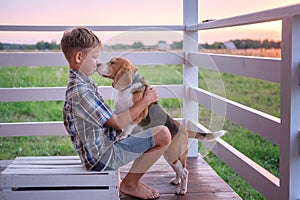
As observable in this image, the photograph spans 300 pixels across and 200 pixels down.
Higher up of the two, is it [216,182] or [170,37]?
[170,37]

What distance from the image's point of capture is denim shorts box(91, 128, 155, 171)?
2240 millimetres

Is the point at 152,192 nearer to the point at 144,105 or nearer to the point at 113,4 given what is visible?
the point at 144,105

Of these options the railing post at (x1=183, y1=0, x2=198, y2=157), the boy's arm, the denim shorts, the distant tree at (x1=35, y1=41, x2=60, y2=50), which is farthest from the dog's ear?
the distant tree at (x1=35, y1=41, x2=60, y2=50)

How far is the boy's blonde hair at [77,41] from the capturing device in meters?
2.21

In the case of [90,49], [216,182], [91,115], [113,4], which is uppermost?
[113,4]

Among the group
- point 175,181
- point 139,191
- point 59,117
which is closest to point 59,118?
point 59,117

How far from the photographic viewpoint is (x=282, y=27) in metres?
1.90

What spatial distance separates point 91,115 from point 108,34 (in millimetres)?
1630

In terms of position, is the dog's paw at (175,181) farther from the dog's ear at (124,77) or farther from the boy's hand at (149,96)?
the dog's ear at (124,77)

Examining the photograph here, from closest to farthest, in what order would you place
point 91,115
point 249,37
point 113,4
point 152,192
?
point 91,115 → point 152,192 → point 113,4 → point 249,37

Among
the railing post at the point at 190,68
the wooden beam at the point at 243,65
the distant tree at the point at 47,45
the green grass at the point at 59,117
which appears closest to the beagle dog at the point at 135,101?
the wooden beam at the point at 243,65

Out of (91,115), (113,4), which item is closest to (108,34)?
(113,4)

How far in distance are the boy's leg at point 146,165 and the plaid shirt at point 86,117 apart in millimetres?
263

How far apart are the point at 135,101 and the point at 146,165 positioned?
0.42m
